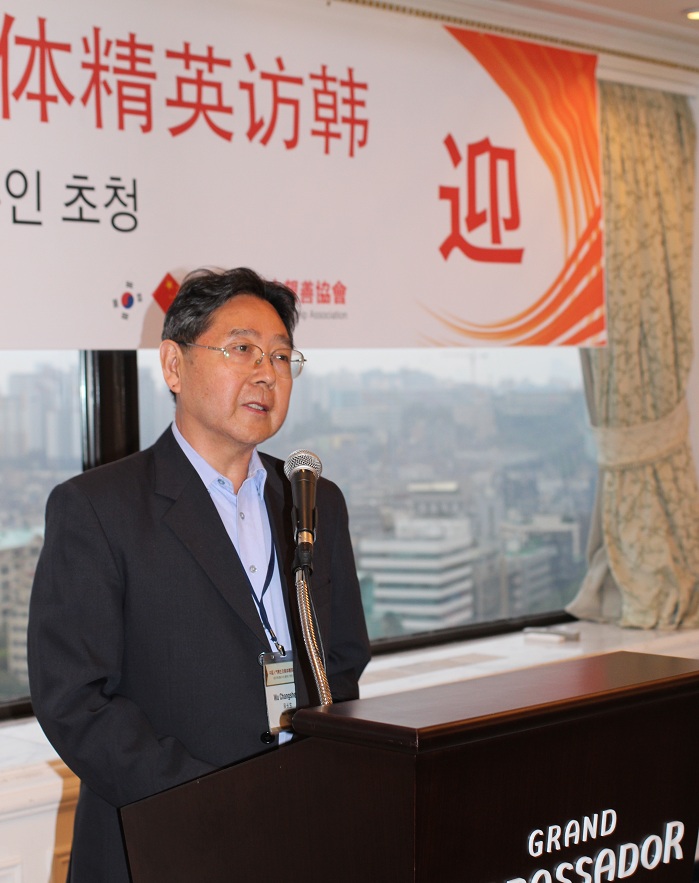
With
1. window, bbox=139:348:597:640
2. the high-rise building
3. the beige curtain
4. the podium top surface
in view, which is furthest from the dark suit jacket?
the beige curtain

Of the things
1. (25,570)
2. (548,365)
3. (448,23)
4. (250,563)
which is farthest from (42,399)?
(548,365)

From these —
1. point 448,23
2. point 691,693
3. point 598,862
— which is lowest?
point 598,862

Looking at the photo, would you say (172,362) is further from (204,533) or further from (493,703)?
(493,703)

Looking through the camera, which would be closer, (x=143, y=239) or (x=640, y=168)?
(x=143, y=239)

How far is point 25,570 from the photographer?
10.0ft

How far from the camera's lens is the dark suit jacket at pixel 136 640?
1478 millimetres

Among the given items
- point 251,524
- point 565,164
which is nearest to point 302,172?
point 565,164

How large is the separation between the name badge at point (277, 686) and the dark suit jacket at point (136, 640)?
0.01m

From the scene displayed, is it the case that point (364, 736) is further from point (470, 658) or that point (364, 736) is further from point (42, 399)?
point (470, 658)

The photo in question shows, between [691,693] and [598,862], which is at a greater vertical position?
[691,693]

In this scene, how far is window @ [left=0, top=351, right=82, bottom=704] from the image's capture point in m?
3.02

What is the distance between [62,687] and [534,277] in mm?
2771

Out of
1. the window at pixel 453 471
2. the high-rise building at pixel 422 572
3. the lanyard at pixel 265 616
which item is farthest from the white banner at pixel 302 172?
the lanyard at pixel 265 616

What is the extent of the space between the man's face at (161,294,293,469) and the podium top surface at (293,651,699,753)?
0.66 meters
